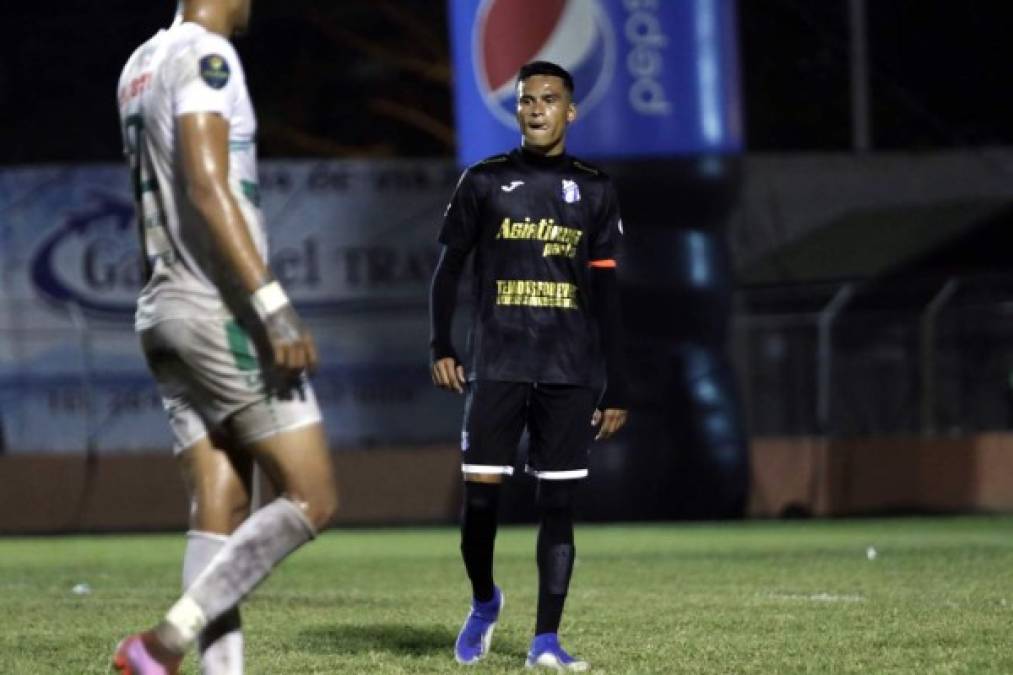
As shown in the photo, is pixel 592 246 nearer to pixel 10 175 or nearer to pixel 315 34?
pixel 10 175

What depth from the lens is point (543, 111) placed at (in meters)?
8.10

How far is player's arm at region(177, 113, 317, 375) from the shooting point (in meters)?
5.86

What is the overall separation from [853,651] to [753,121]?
26.1 meters

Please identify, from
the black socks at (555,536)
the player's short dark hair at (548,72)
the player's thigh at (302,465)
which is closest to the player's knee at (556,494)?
the black socks at (555,536)

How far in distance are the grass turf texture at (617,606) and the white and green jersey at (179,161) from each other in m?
2.11

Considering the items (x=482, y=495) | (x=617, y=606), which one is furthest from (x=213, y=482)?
(x=617, y=606)

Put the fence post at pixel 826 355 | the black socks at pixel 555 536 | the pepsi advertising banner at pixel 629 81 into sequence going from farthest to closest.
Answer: the fence post at pixel 826 355 → the pepsi advertising banner at pixel 629 81 → the black socks at pixel 555 536

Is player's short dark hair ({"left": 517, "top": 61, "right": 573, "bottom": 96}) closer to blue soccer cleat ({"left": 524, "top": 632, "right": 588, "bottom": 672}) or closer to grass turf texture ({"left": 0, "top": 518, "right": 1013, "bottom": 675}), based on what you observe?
blue soccer cleat ({"left": 524, "top": 632, "right": 588, "bottom": 672})

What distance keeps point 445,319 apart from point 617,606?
2.90 m

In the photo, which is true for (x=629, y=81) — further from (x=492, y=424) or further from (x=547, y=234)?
(x=492, y=424)

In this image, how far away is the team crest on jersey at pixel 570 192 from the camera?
8164 mm

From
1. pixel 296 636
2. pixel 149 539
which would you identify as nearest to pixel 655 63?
pixel 149 539

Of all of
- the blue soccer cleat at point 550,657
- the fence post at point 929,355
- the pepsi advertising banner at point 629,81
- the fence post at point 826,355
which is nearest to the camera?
the blue soccer cleat at point 550,657

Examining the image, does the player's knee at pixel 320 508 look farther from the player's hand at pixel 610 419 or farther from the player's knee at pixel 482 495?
the player's hand at pixel 610 419
